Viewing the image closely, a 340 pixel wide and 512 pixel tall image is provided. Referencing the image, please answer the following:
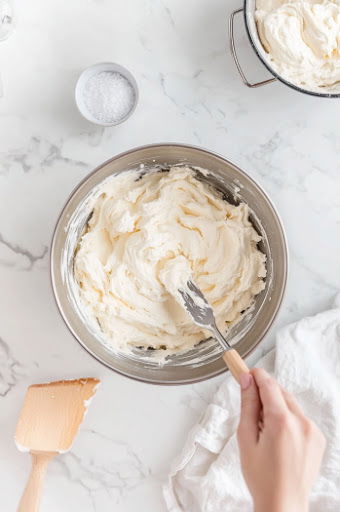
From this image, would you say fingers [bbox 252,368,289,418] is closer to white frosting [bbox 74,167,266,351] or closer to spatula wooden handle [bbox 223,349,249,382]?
spatula wooden handle [bbox 223,349,249,382]

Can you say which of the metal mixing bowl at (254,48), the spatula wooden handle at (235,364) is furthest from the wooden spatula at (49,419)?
the metal mixing bowl at (254,48)

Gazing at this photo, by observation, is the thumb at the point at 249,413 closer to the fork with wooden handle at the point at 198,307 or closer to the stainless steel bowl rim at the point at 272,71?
the fork with wooden handle at the point at 198,307

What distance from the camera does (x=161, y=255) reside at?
1523mm

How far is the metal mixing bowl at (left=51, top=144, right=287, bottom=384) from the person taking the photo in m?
1.47

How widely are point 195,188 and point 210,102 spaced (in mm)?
241

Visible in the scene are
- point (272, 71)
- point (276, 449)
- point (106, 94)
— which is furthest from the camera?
point (106, 94)

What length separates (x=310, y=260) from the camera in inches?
65.1

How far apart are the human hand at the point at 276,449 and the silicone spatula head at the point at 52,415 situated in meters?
0.59

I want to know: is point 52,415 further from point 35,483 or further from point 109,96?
point 109,96

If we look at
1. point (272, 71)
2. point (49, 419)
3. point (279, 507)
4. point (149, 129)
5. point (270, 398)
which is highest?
point (272, 71)

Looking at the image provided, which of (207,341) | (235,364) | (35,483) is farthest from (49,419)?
(235,364)

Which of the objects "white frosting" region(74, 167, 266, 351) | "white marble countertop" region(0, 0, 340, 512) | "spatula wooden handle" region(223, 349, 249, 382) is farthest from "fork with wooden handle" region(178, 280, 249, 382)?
"white marble countertop" region(0, 0, 340, 512)

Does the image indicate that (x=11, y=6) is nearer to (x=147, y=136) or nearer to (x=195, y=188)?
(x=147, y=136)

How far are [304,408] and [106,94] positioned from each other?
94cm
